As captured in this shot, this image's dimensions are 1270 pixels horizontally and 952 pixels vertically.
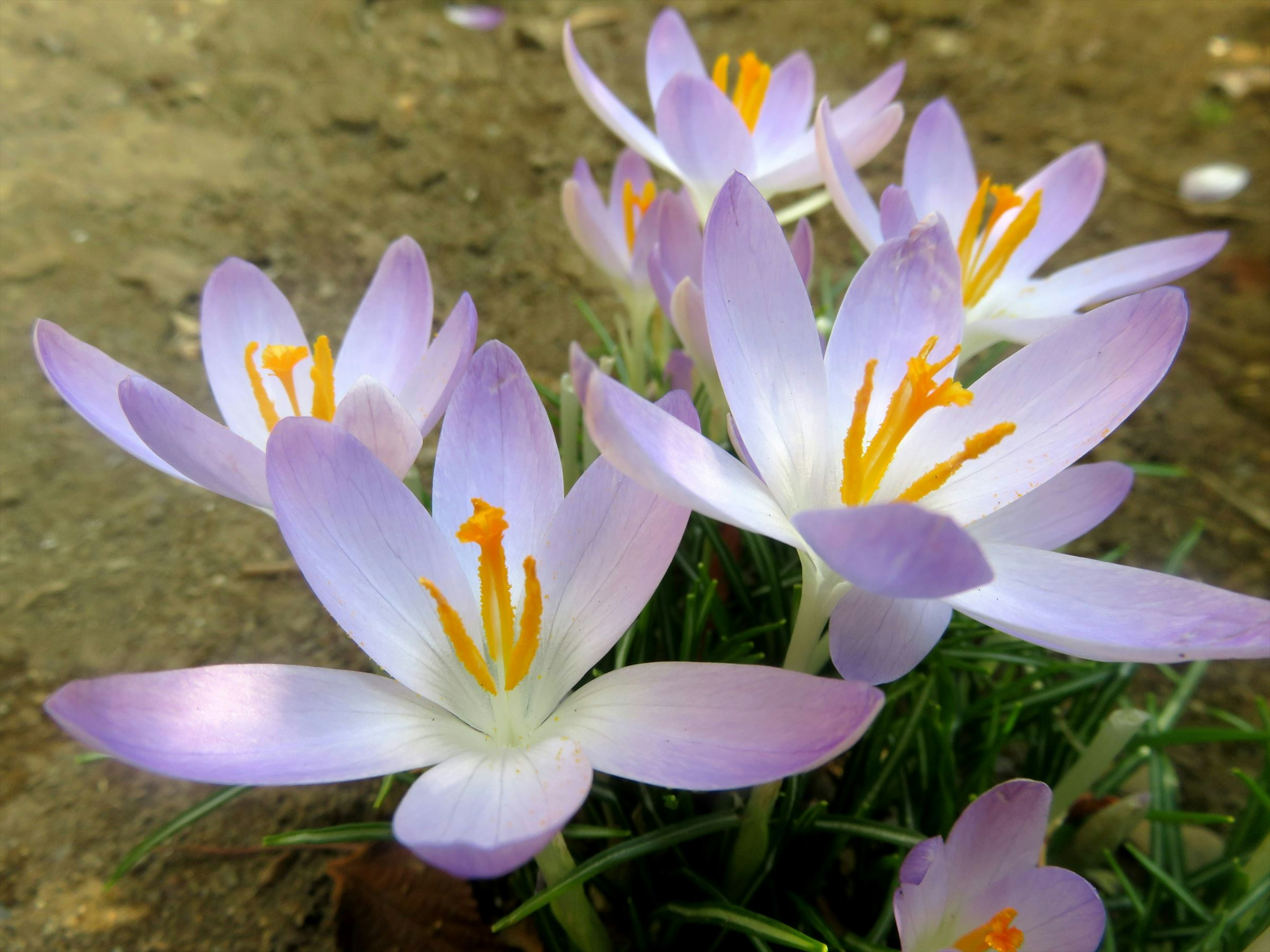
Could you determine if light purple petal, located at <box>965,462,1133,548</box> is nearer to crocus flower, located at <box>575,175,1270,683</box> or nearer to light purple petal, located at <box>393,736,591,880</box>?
crocus flower, located at <box>575,175,1270,683</box>

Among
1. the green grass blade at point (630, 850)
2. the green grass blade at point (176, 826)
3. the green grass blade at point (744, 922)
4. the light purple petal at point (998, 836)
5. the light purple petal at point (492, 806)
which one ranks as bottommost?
the green grass blade at point (176, 826)

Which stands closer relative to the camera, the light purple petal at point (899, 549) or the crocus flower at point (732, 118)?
the light purple petal at point (899, 549)

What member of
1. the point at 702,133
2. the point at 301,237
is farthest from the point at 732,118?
the point at 301,237

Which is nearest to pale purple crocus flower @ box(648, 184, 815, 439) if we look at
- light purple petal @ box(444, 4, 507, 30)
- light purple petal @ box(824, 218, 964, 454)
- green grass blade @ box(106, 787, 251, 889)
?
light purple petal @ box(824, 218, 964, 454)

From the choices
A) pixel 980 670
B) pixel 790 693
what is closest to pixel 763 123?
pixel 980 670

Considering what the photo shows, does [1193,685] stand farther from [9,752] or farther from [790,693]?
[9,752]

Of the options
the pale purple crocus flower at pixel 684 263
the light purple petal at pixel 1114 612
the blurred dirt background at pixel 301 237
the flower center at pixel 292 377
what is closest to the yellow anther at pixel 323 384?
the flower center at pixel 292 377

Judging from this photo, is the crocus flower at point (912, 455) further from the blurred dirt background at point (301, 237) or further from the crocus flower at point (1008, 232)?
the blurred dirt background at point (301, 237)
